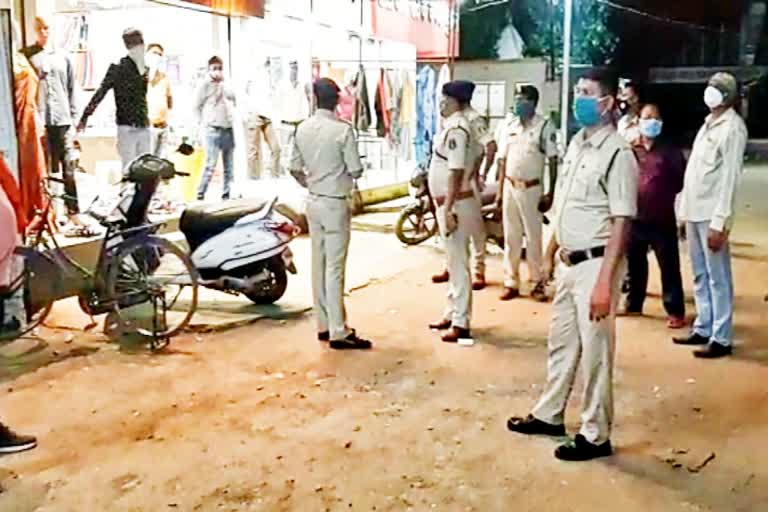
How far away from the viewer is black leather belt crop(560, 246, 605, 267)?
423 centimetres

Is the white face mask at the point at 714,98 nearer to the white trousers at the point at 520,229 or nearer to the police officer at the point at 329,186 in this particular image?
the white trousers at the point at 520,229

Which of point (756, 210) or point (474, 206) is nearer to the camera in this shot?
point (474, 206)

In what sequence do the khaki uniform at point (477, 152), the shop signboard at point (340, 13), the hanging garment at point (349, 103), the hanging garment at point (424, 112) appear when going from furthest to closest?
the hanging garment at point (424, 112)
the hanging garment at point (349, 103)
the shop signboard at point (340, 13)
the khaki uniform at point (477, 152)

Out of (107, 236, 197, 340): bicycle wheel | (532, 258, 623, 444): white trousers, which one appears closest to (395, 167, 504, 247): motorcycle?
(107, 236, 197, 340): bicycle wheel

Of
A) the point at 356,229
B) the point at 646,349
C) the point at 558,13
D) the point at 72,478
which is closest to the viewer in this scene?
the point at 72,478

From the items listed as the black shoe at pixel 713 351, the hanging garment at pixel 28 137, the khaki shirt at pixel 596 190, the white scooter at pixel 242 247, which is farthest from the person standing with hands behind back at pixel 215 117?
the khaki shirt at pixel 596 190

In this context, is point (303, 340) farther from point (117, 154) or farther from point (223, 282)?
point (117, 154)

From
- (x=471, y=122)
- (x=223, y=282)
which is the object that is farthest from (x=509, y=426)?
(x=223, y=282)

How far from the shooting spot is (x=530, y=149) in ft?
25.1

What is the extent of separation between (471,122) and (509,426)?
2528 millimetres

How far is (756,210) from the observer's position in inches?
561

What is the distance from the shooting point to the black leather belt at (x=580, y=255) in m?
4.23

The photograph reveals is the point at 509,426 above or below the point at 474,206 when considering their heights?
below

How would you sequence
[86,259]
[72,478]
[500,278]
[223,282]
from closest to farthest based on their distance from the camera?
1. [72,478]
2. [223,282]
3. [86,259]
4. [500,278]
